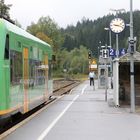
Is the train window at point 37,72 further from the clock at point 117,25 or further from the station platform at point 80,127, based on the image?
the clock at point 117,25

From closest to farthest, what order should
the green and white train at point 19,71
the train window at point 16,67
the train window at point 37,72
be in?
1. the green and white train at point 19,71
2. the train window at point 16,67
3. the train window at point 37,72

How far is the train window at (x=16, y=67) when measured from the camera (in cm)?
1565

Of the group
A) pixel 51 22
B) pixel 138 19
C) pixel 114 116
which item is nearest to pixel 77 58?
pixel 138 19

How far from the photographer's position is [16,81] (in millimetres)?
16375

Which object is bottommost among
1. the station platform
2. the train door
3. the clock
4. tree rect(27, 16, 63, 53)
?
the station platform

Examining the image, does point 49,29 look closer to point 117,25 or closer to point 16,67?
point 117,25

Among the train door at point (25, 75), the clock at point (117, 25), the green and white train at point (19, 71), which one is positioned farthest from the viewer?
the clock at point (117, 25)

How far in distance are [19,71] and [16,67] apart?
698mm

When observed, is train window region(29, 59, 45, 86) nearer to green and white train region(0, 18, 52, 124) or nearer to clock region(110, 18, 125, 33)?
green and white train region(0, 18, 52, 124)

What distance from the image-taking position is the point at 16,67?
53.7 ft

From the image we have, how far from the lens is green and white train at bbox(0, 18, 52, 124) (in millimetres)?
14688

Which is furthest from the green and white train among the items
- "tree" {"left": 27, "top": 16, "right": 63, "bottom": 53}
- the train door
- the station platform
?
"tree" {"left": 27, "top": 16, "right": 63, "bottom": 53}

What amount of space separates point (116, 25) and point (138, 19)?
140323 millimetres

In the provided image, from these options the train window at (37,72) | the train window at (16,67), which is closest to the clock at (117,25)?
the train window at (37,72)
